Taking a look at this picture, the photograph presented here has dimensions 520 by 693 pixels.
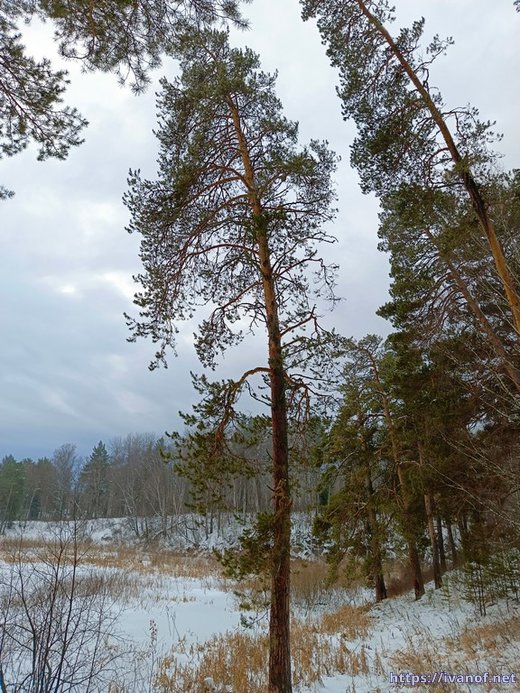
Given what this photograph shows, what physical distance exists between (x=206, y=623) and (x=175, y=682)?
5.53 metres

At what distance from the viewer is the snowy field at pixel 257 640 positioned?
5973mm

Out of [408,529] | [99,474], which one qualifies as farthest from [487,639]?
[99,474]

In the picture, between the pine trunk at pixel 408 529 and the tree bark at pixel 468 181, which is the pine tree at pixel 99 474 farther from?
the tree bark at pixel 468 181

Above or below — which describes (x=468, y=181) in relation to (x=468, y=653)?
above

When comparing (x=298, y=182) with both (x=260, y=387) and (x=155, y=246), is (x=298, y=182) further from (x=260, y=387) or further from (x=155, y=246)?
(x=260, y=387)

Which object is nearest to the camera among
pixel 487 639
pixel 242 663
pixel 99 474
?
pixel 242 663

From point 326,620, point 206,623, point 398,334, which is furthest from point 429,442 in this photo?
point 206,623

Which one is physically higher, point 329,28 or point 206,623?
point 329,28

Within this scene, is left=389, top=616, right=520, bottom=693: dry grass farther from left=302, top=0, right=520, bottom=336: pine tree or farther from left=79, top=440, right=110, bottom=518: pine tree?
left=79, top=440, right=110, bottom=518: pine tree

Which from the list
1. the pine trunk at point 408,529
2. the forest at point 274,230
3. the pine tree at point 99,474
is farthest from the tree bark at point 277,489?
the pine tree at point 99,474

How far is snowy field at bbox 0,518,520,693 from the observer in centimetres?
597

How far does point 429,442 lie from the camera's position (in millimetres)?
12180

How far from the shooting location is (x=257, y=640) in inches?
352

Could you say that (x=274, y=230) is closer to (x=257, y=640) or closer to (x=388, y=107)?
(x=388, y=107)
